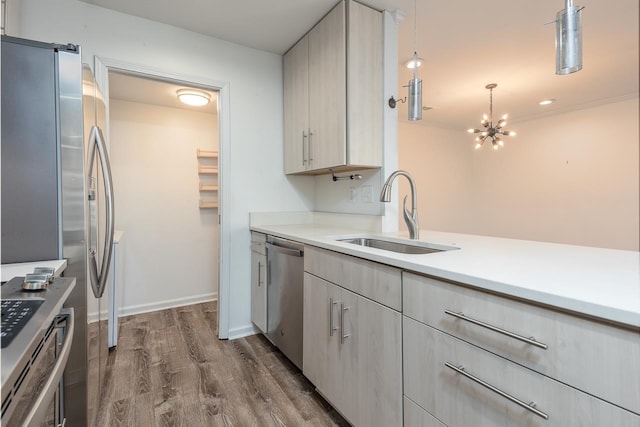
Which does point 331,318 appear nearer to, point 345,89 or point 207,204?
point 345,89

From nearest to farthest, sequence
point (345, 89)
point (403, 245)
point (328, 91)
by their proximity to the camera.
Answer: point (403, 245), point (345, 89), point (328, 91)

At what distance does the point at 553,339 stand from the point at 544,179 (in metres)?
4.99

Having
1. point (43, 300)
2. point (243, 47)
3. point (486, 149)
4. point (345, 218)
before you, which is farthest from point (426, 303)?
point (486, 149)

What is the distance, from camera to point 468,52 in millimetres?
2791

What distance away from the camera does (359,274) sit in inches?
53.5

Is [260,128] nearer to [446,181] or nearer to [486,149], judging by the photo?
[446,181]

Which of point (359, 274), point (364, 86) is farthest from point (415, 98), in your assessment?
point (359, 274)

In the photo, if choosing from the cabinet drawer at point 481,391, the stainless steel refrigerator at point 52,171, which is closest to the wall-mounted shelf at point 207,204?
the stainless steel refrigerator at point 52,171

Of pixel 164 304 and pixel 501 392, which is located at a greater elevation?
pixel 501 392

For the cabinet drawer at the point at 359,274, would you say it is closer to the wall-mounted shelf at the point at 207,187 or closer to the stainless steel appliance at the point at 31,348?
the stainless steel appliance at the point at 31,348

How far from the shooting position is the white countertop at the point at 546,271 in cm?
67

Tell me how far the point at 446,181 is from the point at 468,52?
119 inches

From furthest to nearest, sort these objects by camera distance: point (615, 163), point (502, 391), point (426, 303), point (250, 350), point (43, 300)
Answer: point (615, 163) < point (250, 350) < point (426, 303) < point (502, 391) < point (43, 300)

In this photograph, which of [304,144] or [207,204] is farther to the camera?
[207,204]
